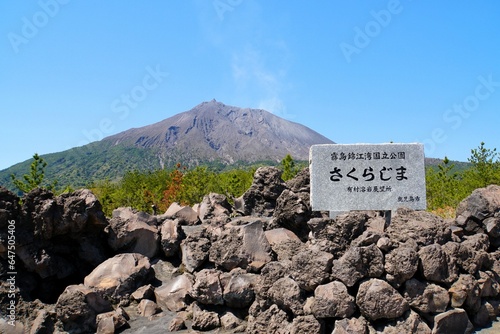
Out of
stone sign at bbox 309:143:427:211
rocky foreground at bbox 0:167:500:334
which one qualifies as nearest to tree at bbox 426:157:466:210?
stone sign at bbox 309:143:427:211

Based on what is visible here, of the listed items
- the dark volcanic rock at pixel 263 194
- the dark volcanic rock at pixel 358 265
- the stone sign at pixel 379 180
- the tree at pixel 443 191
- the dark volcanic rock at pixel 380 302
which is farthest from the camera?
the tree at pixel 443 191

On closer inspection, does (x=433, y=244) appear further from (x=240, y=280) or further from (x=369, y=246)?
(x=240, y=280)

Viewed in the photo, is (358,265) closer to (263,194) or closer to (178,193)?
(263,194)

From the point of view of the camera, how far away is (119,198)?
2530cm

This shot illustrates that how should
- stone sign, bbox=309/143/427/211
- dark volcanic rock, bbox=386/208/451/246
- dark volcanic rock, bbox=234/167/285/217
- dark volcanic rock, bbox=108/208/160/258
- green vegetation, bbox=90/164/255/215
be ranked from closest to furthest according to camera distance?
dark volcanic rock, bbox=386/208/451/246
stone sign, bbox=309/143/427/211
dark volcanic rock, bbox=108/208/160/258
dark volcanic rock, bbox=234/167/285/217
green vegetation, bbox=90/164/255/215

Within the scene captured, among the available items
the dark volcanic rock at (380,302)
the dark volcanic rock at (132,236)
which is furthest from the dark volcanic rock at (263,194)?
the dark volcanic rock at (380,302)

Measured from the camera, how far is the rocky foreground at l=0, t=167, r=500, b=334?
631 centimetres

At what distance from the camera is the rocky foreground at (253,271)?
20.7 feet

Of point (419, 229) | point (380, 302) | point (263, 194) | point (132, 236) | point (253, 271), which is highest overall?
point (263, 194)

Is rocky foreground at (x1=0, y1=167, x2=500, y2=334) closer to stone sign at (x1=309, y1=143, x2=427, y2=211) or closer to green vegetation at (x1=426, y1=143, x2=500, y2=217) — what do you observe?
stone sign at (x1=309, y1=143, x2=427, y2=211)

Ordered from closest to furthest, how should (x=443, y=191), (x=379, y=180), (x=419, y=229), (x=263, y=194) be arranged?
1. (x=419, y=229)
2. (x=379, y=180)
3. (x=263, y=194)
4. (x=443, y=191)

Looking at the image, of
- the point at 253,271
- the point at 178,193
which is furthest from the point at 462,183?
the point at 253,271

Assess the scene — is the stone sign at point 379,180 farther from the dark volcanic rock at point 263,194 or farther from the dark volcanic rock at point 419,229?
the dark volcanic rock at point 263,194

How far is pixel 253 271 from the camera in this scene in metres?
7.89
